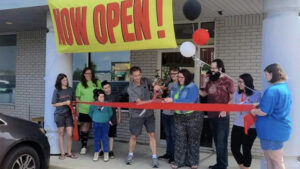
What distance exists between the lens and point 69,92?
252 inches

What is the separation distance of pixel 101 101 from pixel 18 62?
5003mm

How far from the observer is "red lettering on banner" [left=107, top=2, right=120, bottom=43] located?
537 centimetres

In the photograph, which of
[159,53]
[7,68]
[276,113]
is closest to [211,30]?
[159,53]

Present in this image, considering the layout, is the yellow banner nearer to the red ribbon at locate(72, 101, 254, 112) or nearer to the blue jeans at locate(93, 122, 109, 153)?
the red ribbon at locate(72, 101, 254, 112)

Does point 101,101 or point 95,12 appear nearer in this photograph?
point 95,12

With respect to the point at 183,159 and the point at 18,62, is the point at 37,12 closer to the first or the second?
the point at 18,62

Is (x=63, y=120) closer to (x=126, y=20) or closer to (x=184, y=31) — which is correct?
(x=126, y=20)

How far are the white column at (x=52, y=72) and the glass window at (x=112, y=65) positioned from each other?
187 centimetres

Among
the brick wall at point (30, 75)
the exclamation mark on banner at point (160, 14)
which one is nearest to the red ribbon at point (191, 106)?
the exclamation mark on banner at point (160, 14)

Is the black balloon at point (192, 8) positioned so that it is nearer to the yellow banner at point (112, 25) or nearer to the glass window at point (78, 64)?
the yellow banner at point (112, 25)

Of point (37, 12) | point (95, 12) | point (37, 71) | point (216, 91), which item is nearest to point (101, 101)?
point (95, 12)

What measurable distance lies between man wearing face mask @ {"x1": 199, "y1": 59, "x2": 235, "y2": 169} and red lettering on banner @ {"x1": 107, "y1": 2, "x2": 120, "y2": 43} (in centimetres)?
172

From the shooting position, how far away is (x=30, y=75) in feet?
32.0

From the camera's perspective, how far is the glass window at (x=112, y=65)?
27.8 ft
